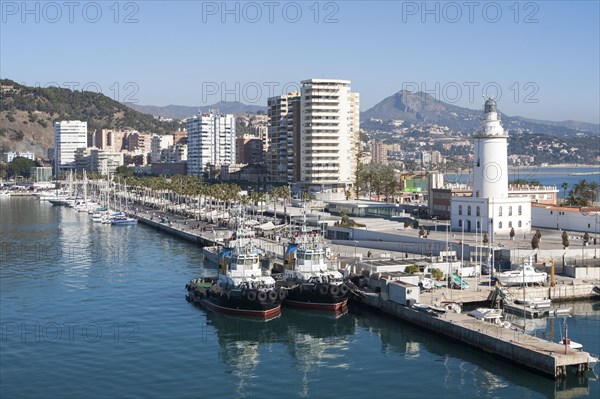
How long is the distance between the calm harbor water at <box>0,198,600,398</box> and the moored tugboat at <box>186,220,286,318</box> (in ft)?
2.10

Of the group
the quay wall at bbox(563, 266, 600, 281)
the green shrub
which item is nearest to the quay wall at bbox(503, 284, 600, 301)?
the quay wall at bbox(563, 266, 600, 281)

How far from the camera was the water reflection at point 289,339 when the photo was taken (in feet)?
104

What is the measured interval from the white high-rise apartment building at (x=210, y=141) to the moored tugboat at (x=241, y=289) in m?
129

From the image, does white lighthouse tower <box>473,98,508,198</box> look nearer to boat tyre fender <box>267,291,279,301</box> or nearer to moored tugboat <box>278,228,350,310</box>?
moored tugboat <box>278,228,350,310</box>

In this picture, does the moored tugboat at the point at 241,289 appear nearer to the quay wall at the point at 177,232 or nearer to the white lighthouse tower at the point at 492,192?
the quay wall at the point at 177,232

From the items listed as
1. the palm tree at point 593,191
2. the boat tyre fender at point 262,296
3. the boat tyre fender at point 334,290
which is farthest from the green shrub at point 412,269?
the palm tree at point 593,191

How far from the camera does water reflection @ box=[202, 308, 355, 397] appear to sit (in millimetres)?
31625

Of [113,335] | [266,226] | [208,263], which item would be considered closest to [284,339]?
[113,335]

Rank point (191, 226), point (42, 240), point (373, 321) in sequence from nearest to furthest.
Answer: point (373, 321) → point (42, 240) → point (191, 226)

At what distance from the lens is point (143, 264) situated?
5784cm

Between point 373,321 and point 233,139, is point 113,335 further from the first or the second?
point 233,139

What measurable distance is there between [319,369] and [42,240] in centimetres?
4974

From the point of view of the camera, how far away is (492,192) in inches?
2295

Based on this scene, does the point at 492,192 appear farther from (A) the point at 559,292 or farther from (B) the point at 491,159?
(A) the point at 559,292
